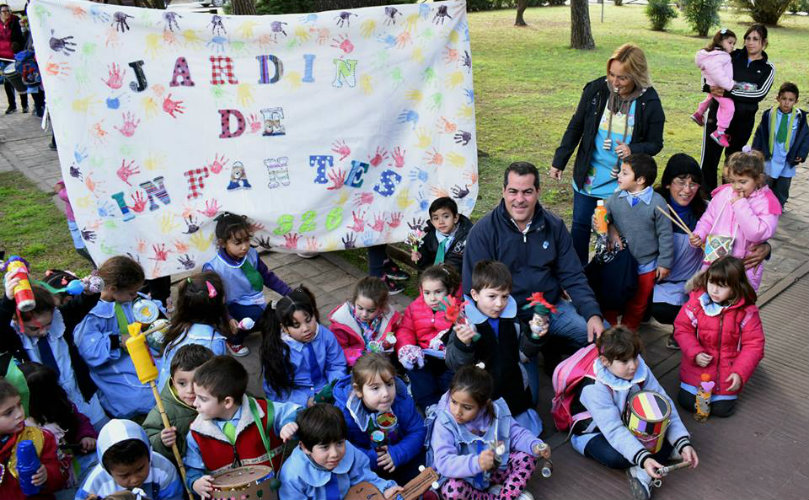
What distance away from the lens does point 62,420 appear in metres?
3.75

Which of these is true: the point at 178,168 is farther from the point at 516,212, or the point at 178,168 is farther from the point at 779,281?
the point at 779,281

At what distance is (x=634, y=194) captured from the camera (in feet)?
16.1

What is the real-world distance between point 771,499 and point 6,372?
4.17 metres


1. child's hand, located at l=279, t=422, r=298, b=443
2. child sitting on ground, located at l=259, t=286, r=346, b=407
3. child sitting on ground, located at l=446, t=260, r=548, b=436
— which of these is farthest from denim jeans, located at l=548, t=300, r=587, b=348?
child's hand, located at l=279, t=422, r=298, b=443

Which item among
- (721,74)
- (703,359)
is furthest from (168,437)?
(721,74)

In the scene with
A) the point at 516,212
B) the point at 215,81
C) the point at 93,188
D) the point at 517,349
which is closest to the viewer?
the point at 517,349

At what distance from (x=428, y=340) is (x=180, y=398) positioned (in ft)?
5.36

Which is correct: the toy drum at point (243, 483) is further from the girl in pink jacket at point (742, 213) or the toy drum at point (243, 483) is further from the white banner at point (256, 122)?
the girl in pink jacket at point (742, 213)

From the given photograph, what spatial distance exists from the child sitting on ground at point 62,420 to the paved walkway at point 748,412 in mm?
1165

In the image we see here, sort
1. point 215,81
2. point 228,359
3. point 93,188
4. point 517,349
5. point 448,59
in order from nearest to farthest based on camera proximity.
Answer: point 228,359, point 517,349, point 93,188, point 215,81, point 448,59

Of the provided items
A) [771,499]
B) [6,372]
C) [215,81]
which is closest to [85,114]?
[215,81]

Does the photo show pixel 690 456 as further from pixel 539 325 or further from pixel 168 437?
pixel 168 437

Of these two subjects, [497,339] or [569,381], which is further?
[569,381]

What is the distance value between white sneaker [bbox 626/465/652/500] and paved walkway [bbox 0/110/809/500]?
0.07 meters
